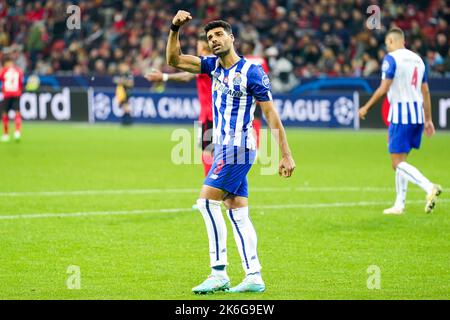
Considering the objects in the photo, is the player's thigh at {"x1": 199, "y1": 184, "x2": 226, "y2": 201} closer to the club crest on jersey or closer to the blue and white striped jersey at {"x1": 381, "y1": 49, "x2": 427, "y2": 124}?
the club crest on jersey

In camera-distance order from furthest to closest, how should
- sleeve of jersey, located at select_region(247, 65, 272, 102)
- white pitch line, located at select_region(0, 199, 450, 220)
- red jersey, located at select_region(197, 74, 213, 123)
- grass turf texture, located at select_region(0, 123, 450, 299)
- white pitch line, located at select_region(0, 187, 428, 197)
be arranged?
white pitch line, located at select_region(0, 187, 428, 197) → red jersey, located at select_region(197, 74, 213, 123) → white pitch line, located at select_region(0, 199, 450, 220) → grass turf texture, located at select_region(0, 123, 450, 299) → sleeve of jersey, located at select_region(247, 65, 272, 102)

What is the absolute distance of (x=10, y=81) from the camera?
2709 cm

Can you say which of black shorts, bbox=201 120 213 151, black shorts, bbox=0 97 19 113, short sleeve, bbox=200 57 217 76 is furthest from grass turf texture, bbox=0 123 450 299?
Result: black shorts, bbox=0 97 19 113

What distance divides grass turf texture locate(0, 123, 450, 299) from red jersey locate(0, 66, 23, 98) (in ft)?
20.0

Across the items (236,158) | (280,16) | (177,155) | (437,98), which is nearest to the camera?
(236,158)

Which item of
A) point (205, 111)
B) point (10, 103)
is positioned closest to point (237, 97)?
point (205, 111)

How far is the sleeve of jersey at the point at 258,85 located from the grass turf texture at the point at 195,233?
1.67 m

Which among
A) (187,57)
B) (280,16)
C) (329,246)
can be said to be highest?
(280,16)

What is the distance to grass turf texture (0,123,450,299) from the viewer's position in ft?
27.9

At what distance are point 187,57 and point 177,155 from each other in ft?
46.6
